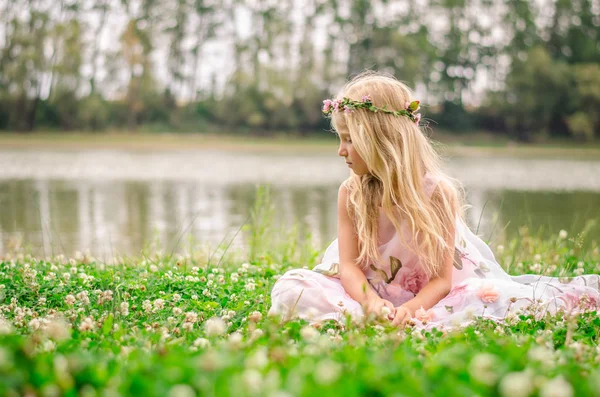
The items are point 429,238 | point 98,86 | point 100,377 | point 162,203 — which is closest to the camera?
point 100,377

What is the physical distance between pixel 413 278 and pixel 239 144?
118 feet

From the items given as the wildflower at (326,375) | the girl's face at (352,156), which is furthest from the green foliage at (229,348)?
the girl's face at (352,156)

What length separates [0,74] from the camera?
125ft

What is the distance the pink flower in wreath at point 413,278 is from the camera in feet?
13.5

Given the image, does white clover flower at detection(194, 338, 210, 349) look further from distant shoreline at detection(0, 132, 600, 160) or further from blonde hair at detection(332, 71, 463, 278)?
distant shoreline at detection(0, 132, 600, 160)

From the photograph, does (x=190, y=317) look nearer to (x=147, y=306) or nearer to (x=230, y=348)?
(x=147, y=306)

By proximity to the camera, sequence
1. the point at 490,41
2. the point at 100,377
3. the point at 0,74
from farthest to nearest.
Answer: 1. the point at 490,41
2. the point at 0,74
3. the point at 100,377

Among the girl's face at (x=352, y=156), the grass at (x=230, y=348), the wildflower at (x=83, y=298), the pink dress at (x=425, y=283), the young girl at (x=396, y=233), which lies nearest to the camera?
the grass at (x=230, y=348)

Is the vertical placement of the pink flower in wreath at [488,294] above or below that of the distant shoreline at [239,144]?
above

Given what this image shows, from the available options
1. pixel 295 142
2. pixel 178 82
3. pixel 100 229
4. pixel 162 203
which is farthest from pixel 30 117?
pixel 100 229

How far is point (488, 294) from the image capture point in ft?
12.8

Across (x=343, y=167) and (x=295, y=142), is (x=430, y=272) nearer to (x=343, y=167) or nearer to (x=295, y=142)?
(x=343, y=167)

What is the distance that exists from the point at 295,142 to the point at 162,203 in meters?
29.7

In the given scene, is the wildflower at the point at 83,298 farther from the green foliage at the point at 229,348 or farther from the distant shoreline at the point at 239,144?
the distant shoreline at the point at 239,144
